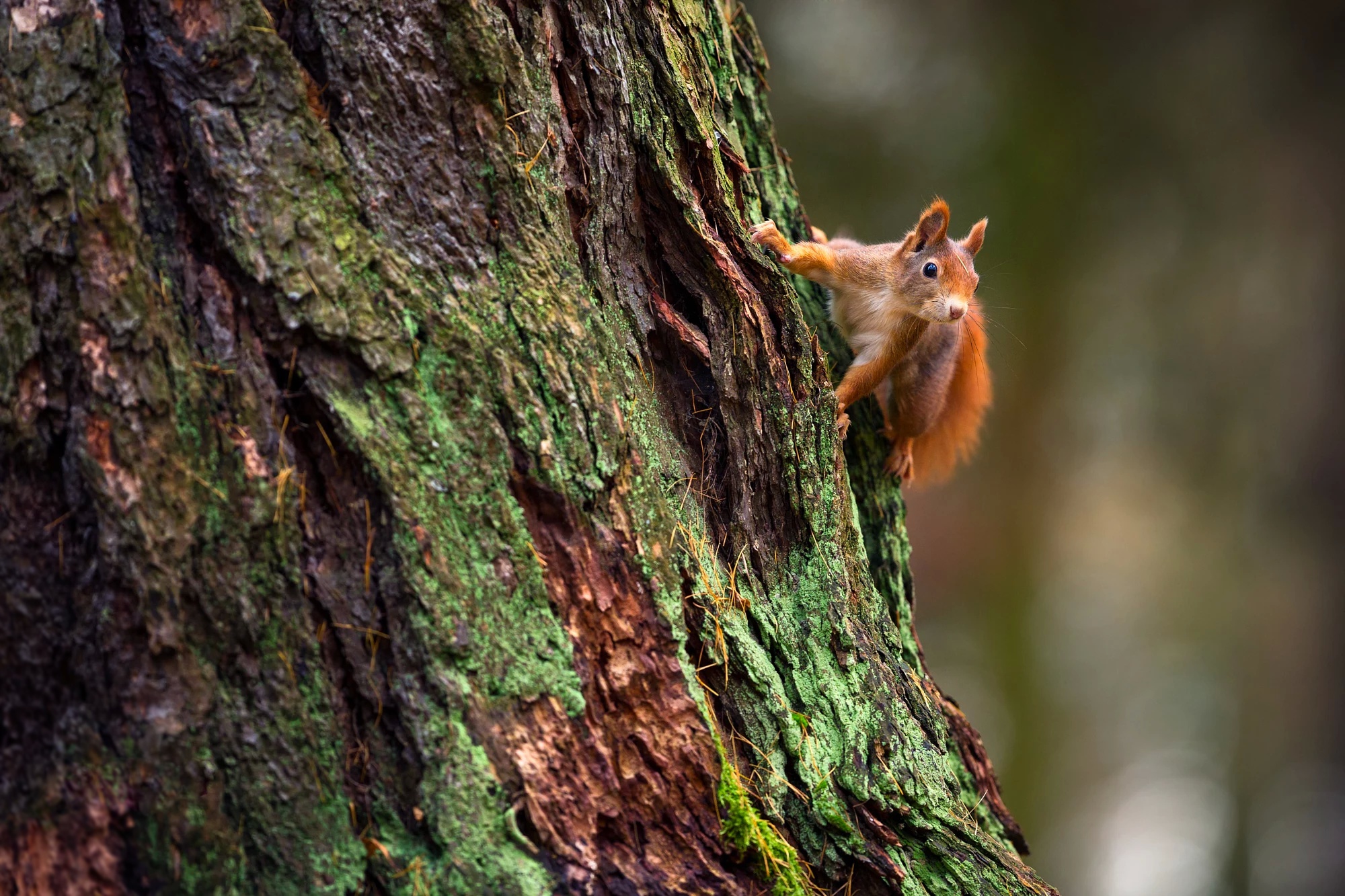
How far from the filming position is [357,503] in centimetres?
133

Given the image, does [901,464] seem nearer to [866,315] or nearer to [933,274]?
[866,315]

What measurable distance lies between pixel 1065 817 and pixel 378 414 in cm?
756

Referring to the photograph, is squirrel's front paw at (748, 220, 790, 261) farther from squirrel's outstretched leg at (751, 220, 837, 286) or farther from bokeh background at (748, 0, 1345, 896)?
bokeh background at (748, 0, 1345, 896)

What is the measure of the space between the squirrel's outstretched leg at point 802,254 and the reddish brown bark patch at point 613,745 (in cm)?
103

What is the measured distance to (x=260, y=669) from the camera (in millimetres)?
1275

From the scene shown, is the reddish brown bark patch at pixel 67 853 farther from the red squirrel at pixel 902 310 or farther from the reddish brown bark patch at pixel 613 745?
the red squirrel at pixel 902 310

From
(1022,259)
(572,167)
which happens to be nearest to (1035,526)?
(1022,259)

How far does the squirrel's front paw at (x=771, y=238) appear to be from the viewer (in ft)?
7.09

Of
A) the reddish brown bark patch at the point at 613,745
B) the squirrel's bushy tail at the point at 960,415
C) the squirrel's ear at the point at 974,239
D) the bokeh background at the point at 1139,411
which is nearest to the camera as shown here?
the reddish brown bark patch at the point at 613,745

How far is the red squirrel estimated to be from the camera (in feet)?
8.23

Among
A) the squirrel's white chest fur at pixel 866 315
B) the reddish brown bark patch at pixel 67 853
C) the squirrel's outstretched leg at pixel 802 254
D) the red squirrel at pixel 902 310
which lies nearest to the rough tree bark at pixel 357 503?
the reddish brown bark patch at pixel 67 853

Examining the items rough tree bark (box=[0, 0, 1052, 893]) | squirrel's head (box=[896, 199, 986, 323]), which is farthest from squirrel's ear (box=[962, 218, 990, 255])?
rough tree bark (box=[0, 0, 1052, 893])

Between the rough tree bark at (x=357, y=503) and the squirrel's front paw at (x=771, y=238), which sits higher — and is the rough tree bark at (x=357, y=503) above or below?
below

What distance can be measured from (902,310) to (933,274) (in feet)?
0.53
